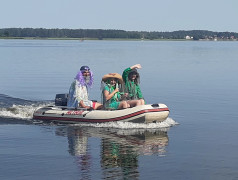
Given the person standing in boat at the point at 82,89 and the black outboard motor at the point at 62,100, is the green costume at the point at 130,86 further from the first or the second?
the black outboard motor at the point at 62,100

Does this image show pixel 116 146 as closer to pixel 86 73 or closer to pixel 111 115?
pixel 111 115

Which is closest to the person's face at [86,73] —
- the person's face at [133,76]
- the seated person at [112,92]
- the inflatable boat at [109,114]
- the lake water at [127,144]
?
the seated person at [112,92]

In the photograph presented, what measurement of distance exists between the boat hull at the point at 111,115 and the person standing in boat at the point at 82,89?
30 cm

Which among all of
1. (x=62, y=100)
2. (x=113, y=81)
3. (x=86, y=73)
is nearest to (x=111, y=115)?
(x=113, y=81)

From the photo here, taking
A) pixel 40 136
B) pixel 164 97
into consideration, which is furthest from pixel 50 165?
pixel 164 97

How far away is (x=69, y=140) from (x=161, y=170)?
14.3ft

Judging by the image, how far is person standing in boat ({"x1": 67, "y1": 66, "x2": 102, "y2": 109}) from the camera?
20.6 metres

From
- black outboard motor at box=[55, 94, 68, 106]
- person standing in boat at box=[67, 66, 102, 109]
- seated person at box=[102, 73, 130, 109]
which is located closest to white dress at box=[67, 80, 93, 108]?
person standing in boat at box=[67, 66, 102, 109]

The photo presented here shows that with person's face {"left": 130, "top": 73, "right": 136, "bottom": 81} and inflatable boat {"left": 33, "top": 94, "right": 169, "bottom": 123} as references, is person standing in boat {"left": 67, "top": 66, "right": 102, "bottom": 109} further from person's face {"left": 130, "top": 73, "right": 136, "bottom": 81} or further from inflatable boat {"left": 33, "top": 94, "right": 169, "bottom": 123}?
person's face {"left": 130, "top": 73, "right": 136, "bottom": 81}

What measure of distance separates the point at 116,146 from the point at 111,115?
→ 3.21 metres

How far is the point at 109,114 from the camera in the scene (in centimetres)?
2028

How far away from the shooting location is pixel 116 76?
797 inches

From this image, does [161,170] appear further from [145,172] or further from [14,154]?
[14,154]

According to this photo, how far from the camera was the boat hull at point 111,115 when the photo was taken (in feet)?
65.3
